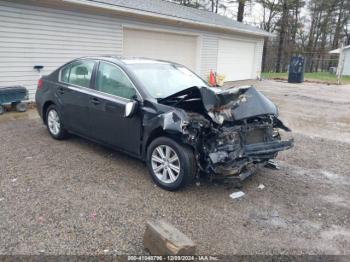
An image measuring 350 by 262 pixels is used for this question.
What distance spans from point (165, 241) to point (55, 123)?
153 inches

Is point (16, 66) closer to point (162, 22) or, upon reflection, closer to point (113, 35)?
point (113, 35)

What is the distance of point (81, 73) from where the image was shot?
5156mm

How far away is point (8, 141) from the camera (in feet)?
19.0

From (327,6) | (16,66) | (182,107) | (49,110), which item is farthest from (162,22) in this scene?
(327,6)

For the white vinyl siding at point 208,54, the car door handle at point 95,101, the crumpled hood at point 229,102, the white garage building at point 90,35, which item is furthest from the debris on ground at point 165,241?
the white vinyl siding at point 208,54

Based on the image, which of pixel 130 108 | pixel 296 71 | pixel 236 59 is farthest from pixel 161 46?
pixel 296 71

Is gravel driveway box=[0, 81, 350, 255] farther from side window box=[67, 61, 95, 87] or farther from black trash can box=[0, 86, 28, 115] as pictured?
black trash can box=[0, 86, 28, 115]

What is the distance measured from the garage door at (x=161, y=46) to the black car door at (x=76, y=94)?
606 cm

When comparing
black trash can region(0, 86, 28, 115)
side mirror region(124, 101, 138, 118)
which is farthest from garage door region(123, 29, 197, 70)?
side mirror region(124, 101, 138, 118)

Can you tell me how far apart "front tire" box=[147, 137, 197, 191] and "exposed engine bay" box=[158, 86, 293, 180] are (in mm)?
133

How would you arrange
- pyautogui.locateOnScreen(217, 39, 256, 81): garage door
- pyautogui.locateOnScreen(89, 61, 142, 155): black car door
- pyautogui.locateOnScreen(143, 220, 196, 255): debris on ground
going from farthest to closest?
pyautogui.locateOnScreen(217, 39, 256, 81): garage door < pyautogui.locateOnScreen(89, 61, 142, 155): black car door < pyautogui.locateOnScreen(143, 220, 196, 255): debris on ground

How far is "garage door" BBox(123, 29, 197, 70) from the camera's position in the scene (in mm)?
11398

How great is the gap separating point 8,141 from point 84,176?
2.33 meters

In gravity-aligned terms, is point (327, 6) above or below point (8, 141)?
above
